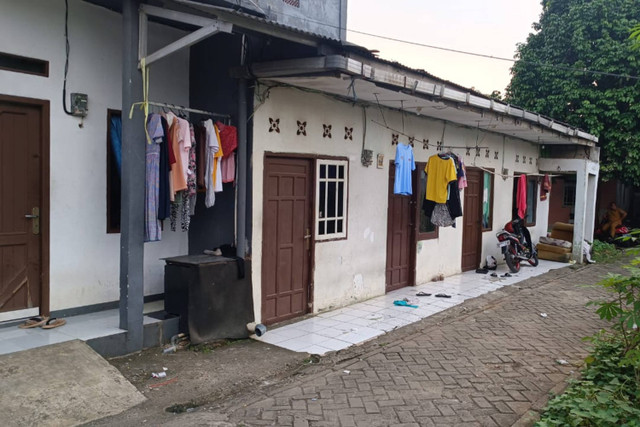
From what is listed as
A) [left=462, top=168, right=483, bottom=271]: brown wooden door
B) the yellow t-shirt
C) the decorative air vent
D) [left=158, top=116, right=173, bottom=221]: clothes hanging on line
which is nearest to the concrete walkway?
[left=158, top=116, right=173, bottom=221]: clothes hanging on line

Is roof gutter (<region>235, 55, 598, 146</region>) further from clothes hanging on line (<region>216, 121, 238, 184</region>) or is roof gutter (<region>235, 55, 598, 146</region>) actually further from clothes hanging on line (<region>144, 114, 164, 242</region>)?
clothes hanging on line (<region>144, 114, 164, 242</region>)

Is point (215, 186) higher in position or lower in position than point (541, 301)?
higher

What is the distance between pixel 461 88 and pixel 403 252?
3109 millimetres

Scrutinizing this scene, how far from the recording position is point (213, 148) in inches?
248

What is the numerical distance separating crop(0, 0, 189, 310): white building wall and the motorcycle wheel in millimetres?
8664

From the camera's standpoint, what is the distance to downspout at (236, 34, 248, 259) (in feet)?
21.7

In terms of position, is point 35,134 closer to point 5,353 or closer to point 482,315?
point 5,353

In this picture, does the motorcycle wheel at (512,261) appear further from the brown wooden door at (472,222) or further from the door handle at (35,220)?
the door handle at (35,220)

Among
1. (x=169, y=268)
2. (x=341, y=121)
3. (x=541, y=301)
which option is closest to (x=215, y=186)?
(x=169, y=268)

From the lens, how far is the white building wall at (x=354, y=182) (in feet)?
22.8

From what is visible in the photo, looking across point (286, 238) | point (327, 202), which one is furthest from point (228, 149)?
point (327, 202)

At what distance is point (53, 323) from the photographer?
5.63 m

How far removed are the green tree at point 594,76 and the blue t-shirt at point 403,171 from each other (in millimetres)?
10481

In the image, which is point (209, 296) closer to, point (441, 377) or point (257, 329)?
point (257, 329)
